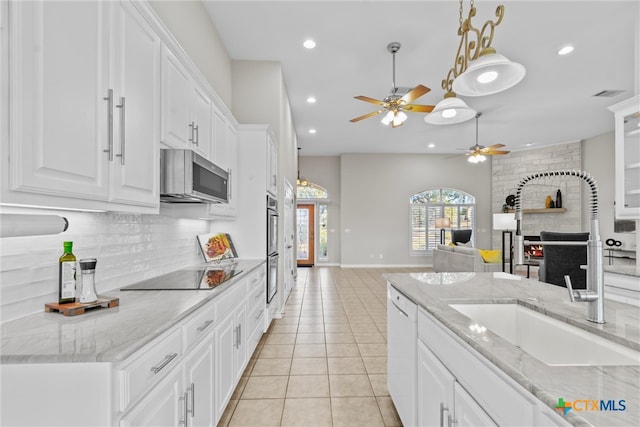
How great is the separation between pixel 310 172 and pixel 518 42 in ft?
21.7

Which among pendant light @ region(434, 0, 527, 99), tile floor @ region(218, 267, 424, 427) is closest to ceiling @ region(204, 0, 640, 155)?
pendant light @ region(434, 0, 527, 99)

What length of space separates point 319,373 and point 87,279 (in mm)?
1989

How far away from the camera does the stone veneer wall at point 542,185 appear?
796 cm

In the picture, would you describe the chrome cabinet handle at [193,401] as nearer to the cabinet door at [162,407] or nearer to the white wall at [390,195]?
the cabinet door at [162,407]

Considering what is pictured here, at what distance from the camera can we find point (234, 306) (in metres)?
2.14

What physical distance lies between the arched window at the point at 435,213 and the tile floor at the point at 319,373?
5035 mm

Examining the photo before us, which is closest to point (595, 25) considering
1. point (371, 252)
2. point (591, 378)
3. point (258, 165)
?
point (258, 165)

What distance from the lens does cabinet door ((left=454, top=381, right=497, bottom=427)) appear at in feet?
2.97

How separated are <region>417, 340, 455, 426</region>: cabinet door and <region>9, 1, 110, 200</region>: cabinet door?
155 cm

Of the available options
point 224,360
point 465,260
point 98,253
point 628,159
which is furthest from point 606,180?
point 98,253

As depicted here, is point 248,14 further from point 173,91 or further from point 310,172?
point 310,172

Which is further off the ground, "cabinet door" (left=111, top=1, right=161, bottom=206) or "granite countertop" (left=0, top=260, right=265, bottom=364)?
"cabinet door" (left=111, top=1, right=161, bottom=206)

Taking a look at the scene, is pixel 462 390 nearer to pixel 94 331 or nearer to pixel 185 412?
pixel 185 412

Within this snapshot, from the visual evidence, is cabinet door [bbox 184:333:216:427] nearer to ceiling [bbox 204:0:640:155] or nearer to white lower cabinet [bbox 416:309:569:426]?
white lower cabinet [bbox 416:309:569:426]
